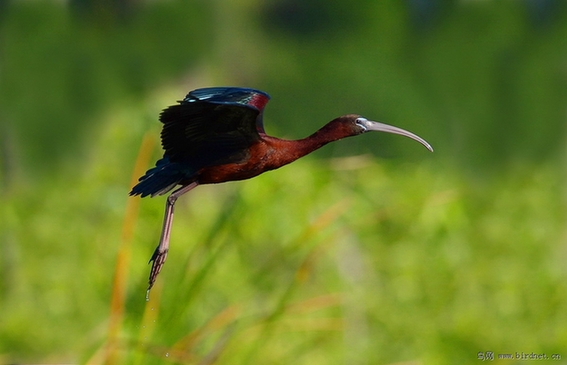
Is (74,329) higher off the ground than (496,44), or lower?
lower

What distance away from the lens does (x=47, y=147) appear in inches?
325

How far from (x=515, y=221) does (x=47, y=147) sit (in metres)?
3.95

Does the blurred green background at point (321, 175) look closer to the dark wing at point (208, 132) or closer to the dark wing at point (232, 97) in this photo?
the dark wing at point (232, 97)

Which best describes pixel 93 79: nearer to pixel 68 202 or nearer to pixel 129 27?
pixel 129 27

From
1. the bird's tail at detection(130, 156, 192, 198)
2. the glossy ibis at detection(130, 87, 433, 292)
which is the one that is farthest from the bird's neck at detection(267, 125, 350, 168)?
the bird's tail at detection(130, 156, 192, 198)

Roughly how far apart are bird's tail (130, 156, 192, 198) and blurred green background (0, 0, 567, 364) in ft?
7.00

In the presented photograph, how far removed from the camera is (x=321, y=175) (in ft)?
15.9

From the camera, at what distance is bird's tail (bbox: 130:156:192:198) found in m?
1.48

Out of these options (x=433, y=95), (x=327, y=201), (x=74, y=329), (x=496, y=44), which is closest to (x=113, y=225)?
(x=74, y=329)

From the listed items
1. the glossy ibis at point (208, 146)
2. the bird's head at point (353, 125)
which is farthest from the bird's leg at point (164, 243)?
the bird's head at point (353, 125)

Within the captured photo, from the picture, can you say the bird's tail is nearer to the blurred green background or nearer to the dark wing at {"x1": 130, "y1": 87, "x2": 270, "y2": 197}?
the dark wing at {"x1": 130, "y1": 87, "x2": 270, "y2": 197}

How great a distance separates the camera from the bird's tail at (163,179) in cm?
148

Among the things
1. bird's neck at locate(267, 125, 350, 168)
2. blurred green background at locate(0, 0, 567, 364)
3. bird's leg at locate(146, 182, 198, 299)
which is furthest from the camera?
blurred green background at locate(0, 0, 567, 364)

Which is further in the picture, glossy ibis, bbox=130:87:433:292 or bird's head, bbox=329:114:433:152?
bird's head, bbox=329:114:433:152
